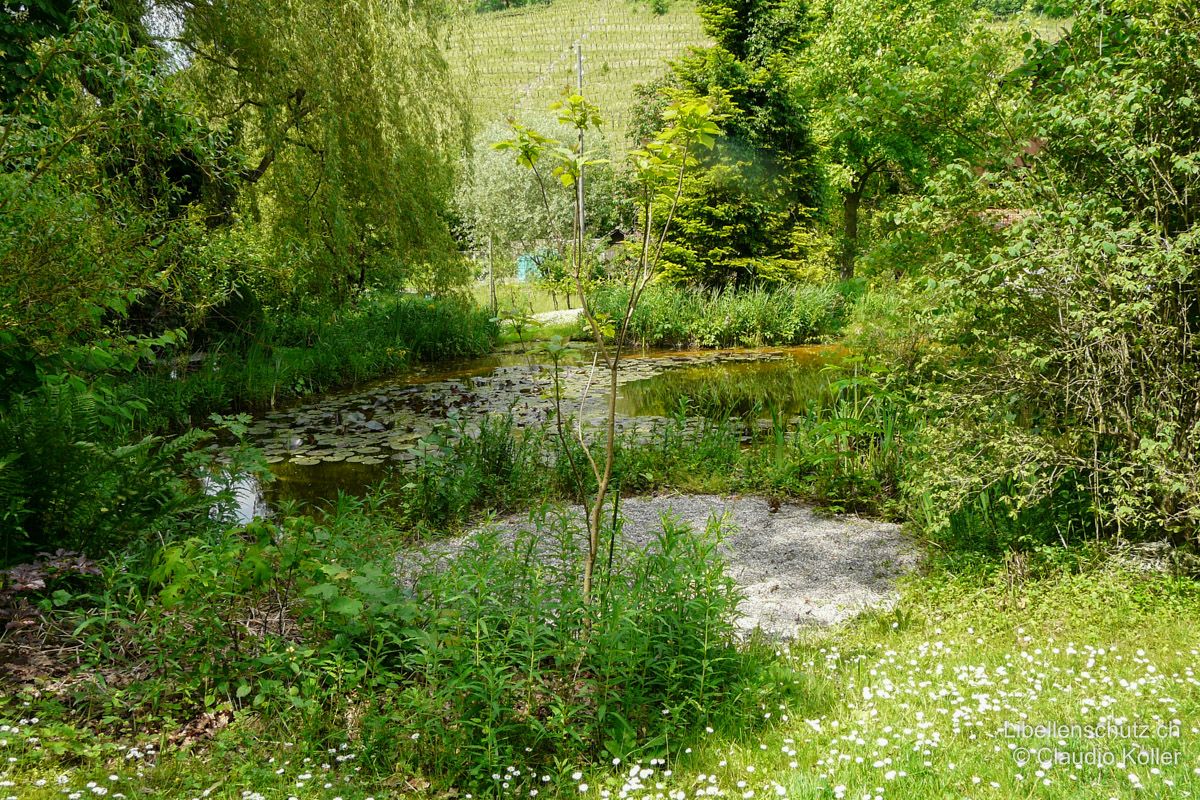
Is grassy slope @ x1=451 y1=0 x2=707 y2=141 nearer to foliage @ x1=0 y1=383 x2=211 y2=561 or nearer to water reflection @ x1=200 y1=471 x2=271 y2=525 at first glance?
water reflection @ x1=200 y1=471 x2=271 y2=525

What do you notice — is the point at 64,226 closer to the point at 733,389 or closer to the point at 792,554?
the point at 792,554

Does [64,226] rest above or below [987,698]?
above

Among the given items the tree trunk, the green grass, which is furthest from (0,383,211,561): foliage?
the tree trunk

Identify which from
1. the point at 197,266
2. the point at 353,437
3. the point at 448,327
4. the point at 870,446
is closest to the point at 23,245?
the point at 197,266

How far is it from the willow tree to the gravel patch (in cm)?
593

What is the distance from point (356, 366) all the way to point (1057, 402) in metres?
9.87

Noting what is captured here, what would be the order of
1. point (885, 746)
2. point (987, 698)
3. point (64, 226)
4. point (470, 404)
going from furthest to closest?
point (470, 404)
point (64, 226)
point (987, 698)
point (885, 746)

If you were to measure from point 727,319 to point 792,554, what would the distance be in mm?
12081

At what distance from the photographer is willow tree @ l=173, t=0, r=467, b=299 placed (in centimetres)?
890

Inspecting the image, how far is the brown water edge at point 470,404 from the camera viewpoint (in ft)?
22.7

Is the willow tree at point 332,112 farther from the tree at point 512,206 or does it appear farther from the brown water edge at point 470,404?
the tree at point 512,206

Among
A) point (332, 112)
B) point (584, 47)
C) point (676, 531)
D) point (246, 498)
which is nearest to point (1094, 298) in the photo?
point (676, 531)

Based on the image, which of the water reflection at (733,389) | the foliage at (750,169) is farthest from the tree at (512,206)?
the water reflection at (733,389)

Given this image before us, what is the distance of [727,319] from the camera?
54.3 ft
